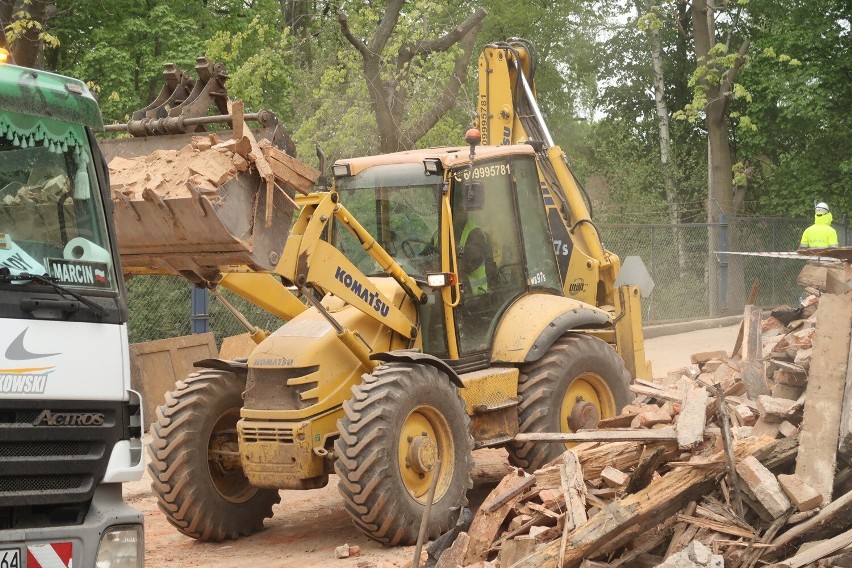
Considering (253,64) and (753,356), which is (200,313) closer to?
(253,64)

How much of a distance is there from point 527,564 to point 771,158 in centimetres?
2746

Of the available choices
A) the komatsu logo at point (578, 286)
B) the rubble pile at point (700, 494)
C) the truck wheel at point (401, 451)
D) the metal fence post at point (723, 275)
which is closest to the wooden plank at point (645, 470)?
the rubble pile at point (700, 494)

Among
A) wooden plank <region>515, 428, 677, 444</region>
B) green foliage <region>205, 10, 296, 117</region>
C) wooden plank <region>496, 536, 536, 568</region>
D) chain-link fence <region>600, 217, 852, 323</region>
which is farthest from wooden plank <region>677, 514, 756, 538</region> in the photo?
chain-link fence <region>600, 217, 852, 323</region>

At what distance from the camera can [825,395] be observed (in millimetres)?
7910

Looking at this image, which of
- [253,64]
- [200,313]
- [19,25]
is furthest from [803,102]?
[19,25]

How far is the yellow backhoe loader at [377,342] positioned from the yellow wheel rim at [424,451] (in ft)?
0.05

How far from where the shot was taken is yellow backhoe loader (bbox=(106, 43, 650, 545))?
781 centimetres

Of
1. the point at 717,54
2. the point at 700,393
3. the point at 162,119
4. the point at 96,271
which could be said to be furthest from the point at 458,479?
the point at 717,54

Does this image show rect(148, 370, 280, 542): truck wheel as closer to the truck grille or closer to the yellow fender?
A: the yellow fender

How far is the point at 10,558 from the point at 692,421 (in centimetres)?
408

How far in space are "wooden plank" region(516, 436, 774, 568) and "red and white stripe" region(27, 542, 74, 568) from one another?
2.53 meters

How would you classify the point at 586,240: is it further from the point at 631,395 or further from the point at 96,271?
the point at 96,271

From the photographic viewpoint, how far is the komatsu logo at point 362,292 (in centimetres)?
840

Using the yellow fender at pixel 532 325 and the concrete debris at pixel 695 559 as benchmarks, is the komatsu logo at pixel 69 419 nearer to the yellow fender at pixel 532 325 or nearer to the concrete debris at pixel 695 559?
the concrete debris at pixel 695 559
